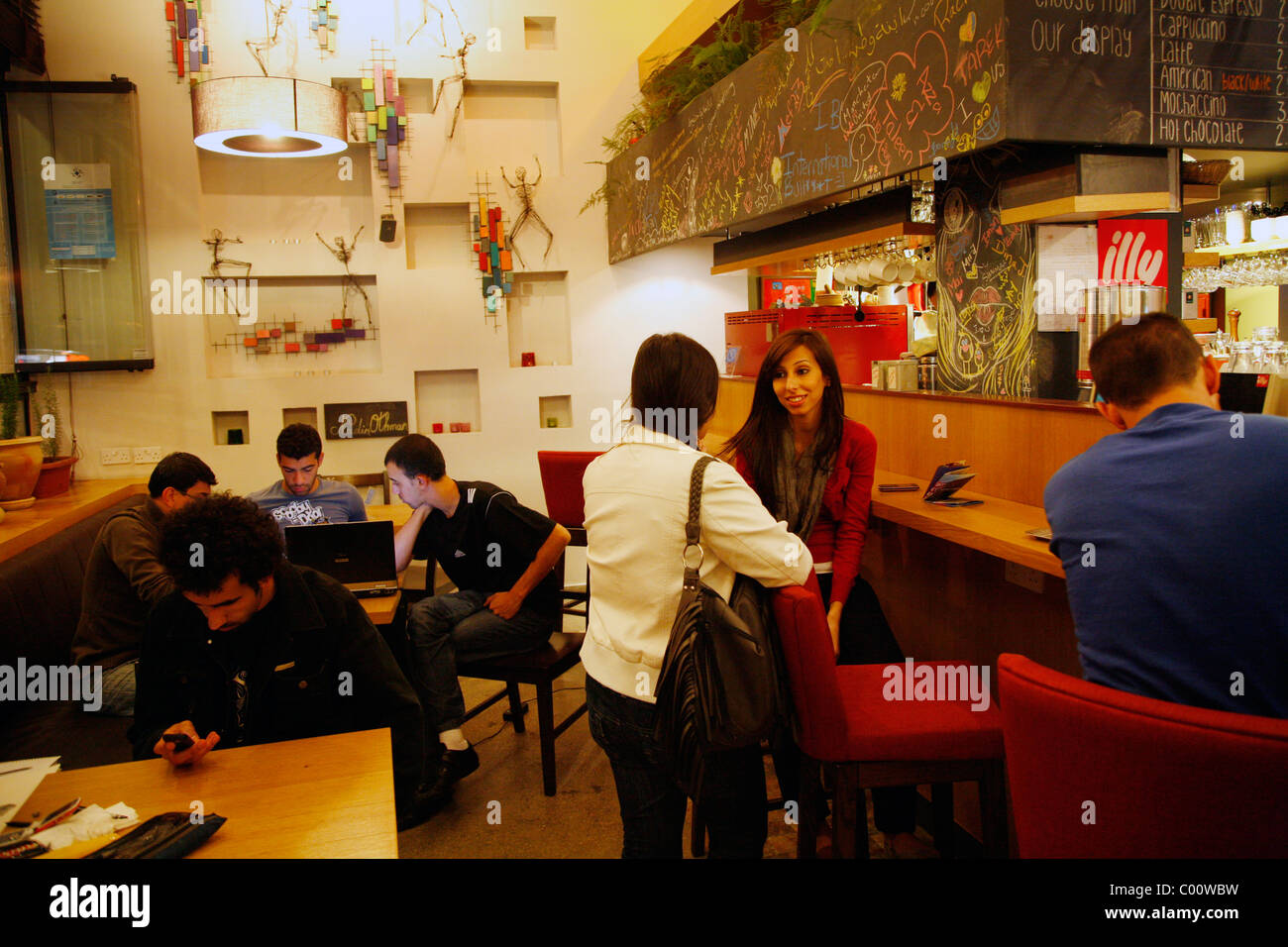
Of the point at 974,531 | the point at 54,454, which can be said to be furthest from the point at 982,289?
the point at 54,454

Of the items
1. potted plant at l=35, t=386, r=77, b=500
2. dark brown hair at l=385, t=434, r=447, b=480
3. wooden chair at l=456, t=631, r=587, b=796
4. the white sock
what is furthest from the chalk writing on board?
potted plant at l=35, t=386, r=77, b=500

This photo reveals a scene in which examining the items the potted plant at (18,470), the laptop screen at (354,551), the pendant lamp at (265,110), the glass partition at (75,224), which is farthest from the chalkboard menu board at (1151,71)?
the glass partition at (75,224)

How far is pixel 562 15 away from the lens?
595 centimetres

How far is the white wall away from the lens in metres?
5.57

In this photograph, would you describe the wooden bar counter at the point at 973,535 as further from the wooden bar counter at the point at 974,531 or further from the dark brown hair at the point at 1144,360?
the dark brown hair at the point at 1144,360

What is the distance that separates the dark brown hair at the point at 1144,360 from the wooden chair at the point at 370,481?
4.96 meters

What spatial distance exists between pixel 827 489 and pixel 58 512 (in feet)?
12.0

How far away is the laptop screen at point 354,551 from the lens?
128 inches

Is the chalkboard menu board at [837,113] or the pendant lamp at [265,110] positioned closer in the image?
the chalkboard menu board at [837,113]

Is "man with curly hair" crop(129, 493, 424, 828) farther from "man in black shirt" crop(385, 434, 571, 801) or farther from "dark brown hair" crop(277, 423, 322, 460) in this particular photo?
"dark brown hair" crop(277, 423, 322, 460)

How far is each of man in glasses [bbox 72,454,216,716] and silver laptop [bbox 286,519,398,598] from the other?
1.54 feet

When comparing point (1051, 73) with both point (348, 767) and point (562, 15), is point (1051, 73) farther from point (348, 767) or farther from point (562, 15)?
point (562, 15)
